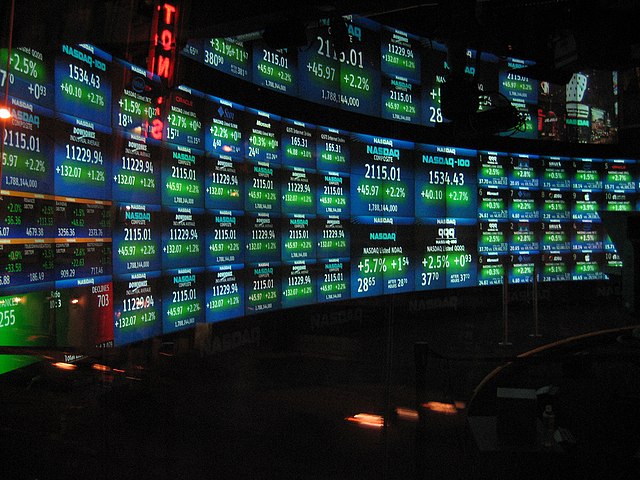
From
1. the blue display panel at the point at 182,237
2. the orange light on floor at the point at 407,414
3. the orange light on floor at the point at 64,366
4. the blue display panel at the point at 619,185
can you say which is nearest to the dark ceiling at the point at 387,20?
the blue display panel at the point at 182,237

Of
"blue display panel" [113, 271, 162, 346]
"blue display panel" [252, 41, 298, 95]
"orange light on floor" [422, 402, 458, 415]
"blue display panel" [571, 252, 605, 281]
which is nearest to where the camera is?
"blue display panel" [113, 271, 162, 346]

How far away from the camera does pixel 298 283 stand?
24.0 ft

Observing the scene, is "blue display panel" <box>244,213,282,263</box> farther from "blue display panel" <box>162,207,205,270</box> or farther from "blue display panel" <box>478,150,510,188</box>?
"blue display panel" <box>478,150,510,188</box>

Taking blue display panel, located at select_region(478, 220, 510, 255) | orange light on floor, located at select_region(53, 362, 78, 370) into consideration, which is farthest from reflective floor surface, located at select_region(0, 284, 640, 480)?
blue display panel, located at select_region(478, 220, 510, 255)

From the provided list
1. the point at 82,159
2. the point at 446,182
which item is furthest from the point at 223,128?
the point at 446,182

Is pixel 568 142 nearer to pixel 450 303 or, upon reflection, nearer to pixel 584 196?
pixel 584 196

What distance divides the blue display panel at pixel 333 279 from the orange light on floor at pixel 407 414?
2744 millimetres

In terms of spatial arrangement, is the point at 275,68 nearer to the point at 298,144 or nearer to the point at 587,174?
the point at 298,144

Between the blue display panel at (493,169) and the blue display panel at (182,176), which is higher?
the blue display panel at (493,169)

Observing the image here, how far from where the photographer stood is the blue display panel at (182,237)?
Answer: 214 inches

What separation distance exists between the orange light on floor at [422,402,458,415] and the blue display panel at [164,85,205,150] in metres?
3.34

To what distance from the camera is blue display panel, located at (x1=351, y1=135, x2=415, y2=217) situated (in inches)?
322

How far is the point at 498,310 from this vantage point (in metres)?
10.2

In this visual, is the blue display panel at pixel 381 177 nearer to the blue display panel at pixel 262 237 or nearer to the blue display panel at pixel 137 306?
the blue display panel at pixel 262 237
